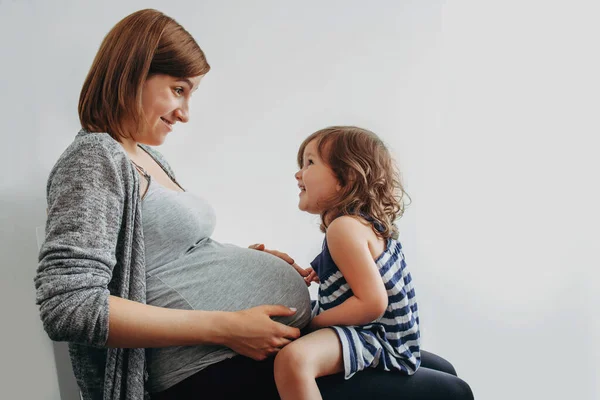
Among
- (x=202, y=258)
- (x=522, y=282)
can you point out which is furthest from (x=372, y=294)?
(x=522, y=282)

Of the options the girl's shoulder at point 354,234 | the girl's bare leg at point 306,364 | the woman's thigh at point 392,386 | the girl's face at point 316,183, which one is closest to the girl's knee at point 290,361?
the girl's bare leg at point 306,364

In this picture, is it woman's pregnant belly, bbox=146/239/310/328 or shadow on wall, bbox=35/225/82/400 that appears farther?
shadow on wall, bbox=35/225/82/400

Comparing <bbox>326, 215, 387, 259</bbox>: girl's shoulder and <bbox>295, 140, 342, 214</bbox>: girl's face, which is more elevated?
<bbox>295, 140, 342, 214</bbox>: girl's face

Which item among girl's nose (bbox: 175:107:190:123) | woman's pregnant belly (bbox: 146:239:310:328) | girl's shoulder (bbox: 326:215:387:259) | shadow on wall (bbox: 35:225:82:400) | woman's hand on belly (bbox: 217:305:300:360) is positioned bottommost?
shadow on wall (bbox: 35:225:82:400)

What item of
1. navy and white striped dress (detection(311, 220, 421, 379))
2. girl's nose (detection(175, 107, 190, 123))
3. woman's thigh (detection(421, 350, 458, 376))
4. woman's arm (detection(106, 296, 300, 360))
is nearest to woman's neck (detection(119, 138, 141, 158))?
girl's nose (detection(175, 107, 190, 123))

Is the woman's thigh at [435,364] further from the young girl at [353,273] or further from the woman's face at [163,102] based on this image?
the woman's face at [163,102]

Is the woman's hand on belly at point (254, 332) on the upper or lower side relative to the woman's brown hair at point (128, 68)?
lower

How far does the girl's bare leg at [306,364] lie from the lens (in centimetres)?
97

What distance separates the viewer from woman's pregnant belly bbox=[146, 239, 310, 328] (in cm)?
101

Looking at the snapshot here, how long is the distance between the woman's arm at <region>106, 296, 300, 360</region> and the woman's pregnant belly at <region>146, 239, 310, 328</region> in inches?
1.9

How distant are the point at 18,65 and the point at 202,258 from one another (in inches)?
27.8

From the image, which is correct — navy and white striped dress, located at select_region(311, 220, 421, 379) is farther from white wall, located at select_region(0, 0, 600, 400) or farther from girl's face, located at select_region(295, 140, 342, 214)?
white wall, located at select_region(0, 0, 600, 400)

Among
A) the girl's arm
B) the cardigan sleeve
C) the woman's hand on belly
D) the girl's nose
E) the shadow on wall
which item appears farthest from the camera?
the shadow on wall

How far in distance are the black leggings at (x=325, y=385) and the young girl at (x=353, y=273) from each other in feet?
0.08
